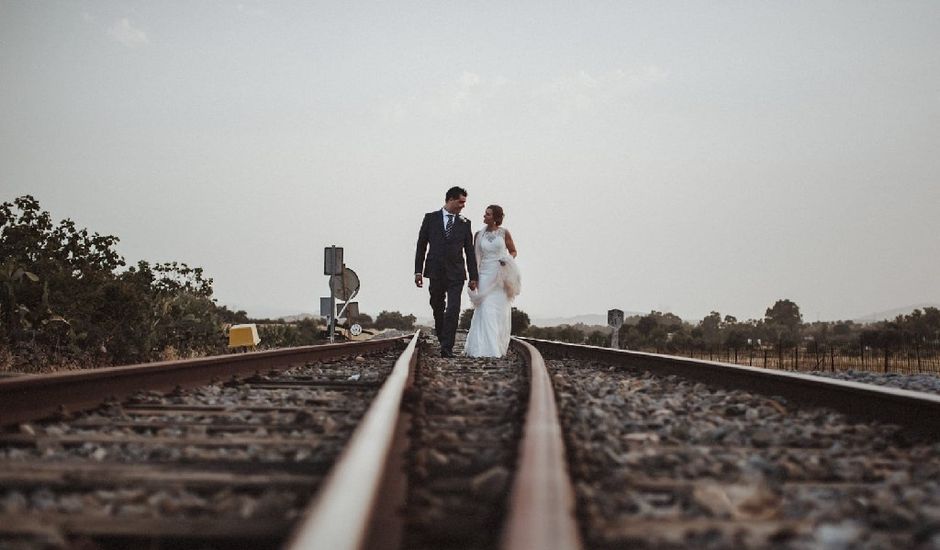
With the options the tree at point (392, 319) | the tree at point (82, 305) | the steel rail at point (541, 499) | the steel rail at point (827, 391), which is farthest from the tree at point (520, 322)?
the steel rail at point (541, 499)

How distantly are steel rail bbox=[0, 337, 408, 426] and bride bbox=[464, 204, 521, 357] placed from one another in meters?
3.19

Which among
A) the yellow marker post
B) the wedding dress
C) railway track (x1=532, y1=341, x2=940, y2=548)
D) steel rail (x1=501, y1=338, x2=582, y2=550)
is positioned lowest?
railway track (x1=532, y1=341, x2=940, y2=548)

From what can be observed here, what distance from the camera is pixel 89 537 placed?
6.72 ft

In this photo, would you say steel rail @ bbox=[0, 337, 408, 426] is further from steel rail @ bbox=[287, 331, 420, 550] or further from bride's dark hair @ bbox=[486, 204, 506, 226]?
bride's dark hair @ bbox=[486, 204, 506, 226]

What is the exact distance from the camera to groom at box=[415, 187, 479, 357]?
947 cm

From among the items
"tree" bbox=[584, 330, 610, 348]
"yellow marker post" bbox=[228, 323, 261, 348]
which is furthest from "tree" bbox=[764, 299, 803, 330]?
"yellow marker post" bbox=[228, 323, 261, 348]

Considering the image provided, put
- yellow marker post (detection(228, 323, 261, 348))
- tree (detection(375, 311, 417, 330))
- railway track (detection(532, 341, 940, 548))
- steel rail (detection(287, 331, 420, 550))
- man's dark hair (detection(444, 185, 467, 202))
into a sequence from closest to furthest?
steel rail (detection(287, 331, 420, 550)), railway track (detection(532, 341, 940, 548)), man's dark hair (detection(444, 185, 467, 202)), yellow marker post (detection(228, 323, 261, 348)), tree (detection(375, 311, 417, 330))

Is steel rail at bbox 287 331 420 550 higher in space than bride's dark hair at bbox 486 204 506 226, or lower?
lower

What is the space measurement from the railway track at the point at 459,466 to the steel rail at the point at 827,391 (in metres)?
0.02

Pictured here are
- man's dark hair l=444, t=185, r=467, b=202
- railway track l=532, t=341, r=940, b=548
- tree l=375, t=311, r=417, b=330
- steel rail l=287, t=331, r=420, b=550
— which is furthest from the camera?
tree l=375, t=311, r=417, b=330

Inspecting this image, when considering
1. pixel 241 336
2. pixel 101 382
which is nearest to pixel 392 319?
pixel 241 336

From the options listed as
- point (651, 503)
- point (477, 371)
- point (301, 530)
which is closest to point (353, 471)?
point (301, 530)

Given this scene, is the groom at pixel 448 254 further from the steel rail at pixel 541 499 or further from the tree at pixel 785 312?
the tree at pixel 785 312

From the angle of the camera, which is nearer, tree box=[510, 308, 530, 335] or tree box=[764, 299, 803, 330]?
tree box=[510, 308, 530, 335]
